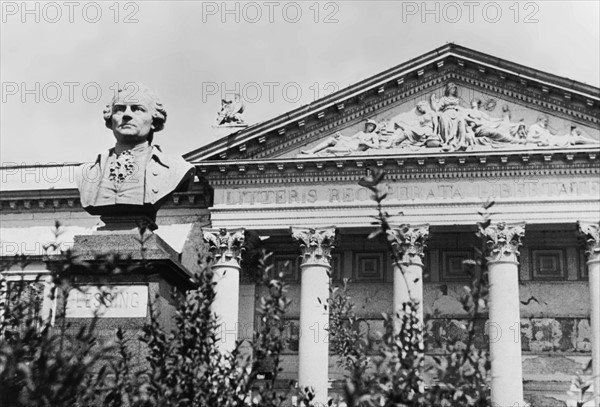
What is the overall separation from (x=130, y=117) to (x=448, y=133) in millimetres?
22627

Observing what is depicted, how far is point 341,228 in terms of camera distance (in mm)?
30688

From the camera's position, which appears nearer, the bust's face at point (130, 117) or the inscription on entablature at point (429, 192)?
the bust's face at point (130, 117)

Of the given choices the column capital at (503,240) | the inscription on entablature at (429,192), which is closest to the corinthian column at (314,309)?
the inscription on entablature at (429,192)

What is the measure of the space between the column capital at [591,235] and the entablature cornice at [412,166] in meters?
1.75

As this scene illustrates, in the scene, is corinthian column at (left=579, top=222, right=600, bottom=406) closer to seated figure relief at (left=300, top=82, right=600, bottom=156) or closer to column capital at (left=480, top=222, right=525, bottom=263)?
column capital at (left=480, top=222, right=525, bottom=263)

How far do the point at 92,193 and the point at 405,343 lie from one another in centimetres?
439

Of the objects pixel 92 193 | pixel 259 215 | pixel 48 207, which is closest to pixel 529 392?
pixel 259 215

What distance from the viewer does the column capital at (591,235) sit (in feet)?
95.5

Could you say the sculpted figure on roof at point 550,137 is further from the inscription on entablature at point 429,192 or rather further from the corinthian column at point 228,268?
the corinthian column at point 228,268

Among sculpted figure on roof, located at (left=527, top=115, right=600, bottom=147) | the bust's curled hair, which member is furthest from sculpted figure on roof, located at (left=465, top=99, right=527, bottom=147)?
the bust's curled hair

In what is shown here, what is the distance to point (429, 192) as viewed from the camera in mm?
30719

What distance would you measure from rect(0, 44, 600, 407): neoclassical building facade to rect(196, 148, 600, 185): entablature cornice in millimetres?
44

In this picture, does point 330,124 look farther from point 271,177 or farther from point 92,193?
point 92,193

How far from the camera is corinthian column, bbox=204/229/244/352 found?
2958cm
